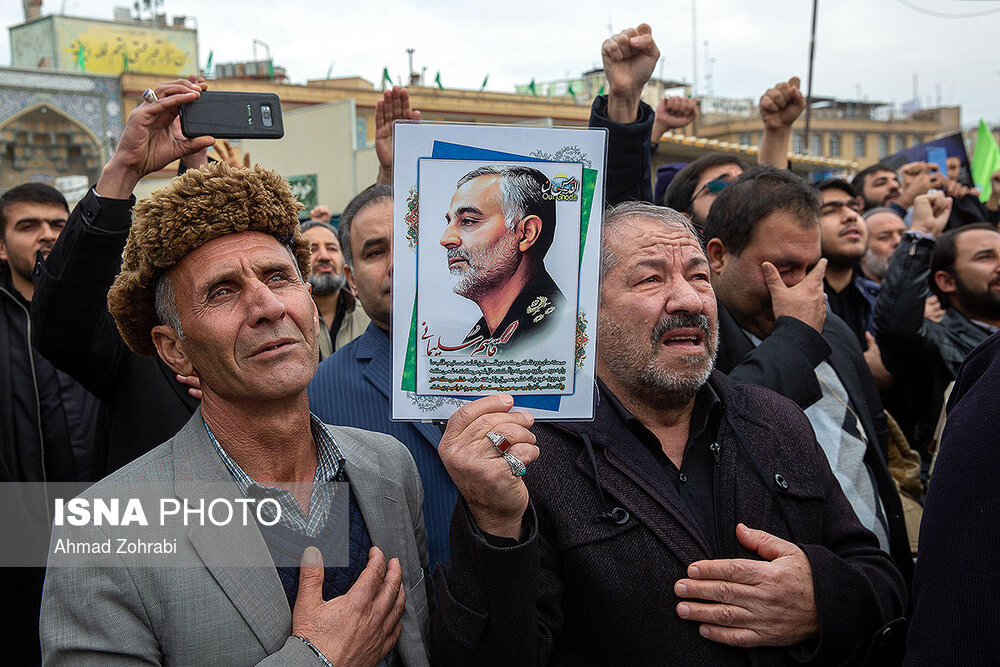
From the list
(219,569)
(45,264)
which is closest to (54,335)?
(45,264)

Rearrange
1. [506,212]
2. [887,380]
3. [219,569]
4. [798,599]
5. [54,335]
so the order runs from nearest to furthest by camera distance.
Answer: [219,569], [506,212], [798,599], [54,335], [887,380]

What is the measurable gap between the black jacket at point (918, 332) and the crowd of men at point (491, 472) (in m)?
1.32

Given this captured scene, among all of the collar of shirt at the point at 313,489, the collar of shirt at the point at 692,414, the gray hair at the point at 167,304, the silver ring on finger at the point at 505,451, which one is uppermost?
the gray hair at the point at 167,304

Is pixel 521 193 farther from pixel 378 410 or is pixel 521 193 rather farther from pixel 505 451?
pixel 378 410

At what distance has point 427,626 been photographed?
73.7 inches

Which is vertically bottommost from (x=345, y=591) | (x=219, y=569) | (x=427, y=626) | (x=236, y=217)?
(x=427, y=626)

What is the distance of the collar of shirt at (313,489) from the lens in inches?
68.8

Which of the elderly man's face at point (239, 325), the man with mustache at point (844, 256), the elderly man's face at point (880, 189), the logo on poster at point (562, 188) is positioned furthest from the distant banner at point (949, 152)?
the elderly man's face at point (239, 325)

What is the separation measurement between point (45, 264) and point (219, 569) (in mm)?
1244

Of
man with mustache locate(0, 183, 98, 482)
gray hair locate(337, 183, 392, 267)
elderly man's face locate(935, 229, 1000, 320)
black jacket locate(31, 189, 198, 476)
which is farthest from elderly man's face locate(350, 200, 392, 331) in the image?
elderly man's face locate(935, 229, 1000, 320)

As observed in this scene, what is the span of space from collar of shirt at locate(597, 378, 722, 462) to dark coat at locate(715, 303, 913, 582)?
1.19 ft

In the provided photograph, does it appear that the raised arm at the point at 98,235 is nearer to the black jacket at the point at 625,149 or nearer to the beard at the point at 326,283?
the black jacket at the point at 625,149

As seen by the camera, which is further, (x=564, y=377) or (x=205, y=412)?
(x=205, y=412)

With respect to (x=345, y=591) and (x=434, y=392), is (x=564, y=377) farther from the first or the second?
(x=345, y=591)
